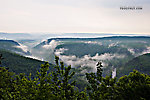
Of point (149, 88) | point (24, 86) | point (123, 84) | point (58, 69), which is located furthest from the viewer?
point (24, 86)

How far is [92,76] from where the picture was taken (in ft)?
68.9

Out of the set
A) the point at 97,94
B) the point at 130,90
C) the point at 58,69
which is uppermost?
the point at 58,69

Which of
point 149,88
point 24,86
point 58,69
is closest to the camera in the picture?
point 149,88

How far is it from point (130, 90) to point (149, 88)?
72.9 inches

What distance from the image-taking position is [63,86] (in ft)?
67.4

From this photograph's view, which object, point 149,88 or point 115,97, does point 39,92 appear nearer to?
point 115,97

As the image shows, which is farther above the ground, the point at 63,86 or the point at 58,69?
the point at 58,69

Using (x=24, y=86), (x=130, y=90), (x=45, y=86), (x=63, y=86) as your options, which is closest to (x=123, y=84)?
(x=130, y=90)

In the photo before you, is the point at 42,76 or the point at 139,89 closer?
the point at 139,89

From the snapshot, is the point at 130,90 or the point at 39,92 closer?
the point at 130,90

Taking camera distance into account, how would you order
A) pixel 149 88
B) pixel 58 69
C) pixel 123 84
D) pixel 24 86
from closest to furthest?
1. pixel 149 88
2. pixel 123 84
3. pixel 58 69
4. pixel 24 86

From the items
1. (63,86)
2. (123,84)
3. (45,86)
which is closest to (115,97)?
(123,84)

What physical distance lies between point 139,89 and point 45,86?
411 inches

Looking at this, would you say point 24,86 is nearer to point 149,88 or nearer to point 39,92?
point 39,92
